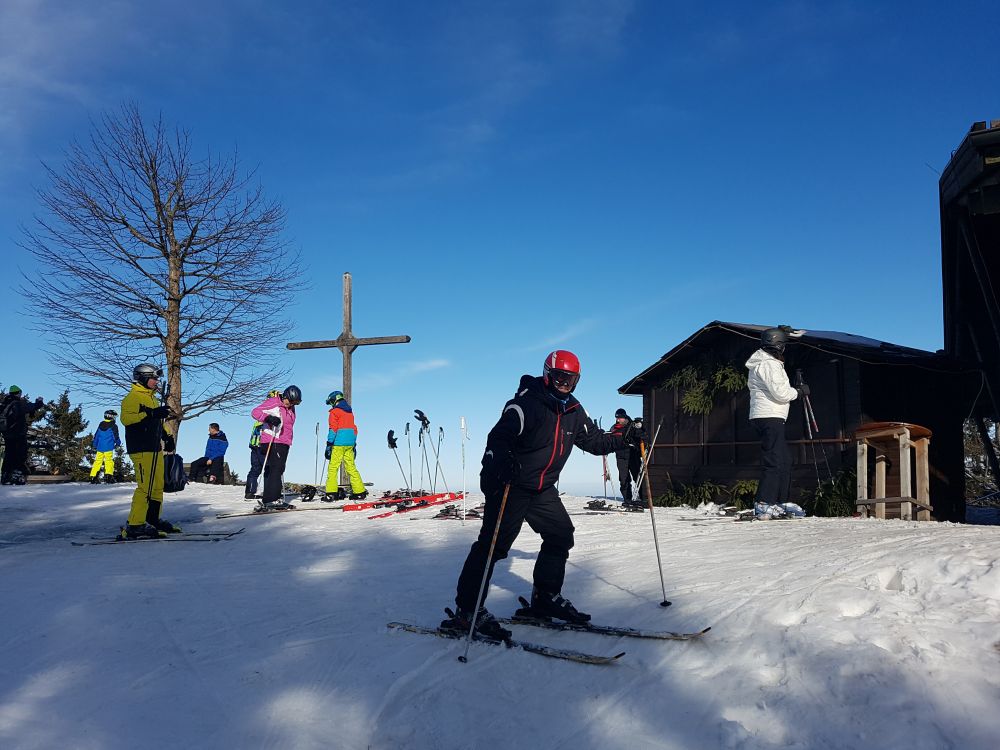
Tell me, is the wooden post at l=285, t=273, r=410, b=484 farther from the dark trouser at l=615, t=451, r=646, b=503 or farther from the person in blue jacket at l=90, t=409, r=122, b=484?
the dark trouser at l=615, t=451, r=646, b=503

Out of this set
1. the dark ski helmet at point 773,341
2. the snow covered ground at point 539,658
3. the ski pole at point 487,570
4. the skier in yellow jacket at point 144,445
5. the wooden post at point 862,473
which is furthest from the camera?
the dark ski helmet at point 773,341

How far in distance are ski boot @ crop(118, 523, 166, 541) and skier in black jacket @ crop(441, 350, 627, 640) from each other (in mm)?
6150

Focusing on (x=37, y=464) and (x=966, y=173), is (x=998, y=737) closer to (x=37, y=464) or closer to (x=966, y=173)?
(x=966, y=173)

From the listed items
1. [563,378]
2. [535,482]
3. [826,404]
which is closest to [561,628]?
[535,482]

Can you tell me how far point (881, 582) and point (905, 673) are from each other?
1.41 metres

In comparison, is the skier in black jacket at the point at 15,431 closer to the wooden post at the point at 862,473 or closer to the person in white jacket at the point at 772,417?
the person in white jacket at the point at 772,417

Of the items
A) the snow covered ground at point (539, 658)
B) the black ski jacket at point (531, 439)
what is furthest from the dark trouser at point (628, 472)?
the black ski jacket at point (531, 439)

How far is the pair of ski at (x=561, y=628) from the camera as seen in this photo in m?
4.23

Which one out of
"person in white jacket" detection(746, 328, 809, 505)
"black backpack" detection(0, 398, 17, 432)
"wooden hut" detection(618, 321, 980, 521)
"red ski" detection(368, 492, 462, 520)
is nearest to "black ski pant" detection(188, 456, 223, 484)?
"black backpack" detection(0, 398, 17, 432)

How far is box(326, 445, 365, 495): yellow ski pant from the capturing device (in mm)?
14938

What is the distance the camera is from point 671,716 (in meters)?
3.49

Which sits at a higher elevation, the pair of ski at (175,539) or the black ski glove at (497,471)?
the black ski glove at (497,471)

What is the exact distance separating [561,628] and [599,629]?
0.30m

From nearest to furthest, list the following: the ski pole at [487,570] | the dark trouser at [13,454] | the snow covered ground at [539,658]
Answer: the snow covered ground at [539,658]
the ski pole at [487,570]
the dark trouser at [13,454]
